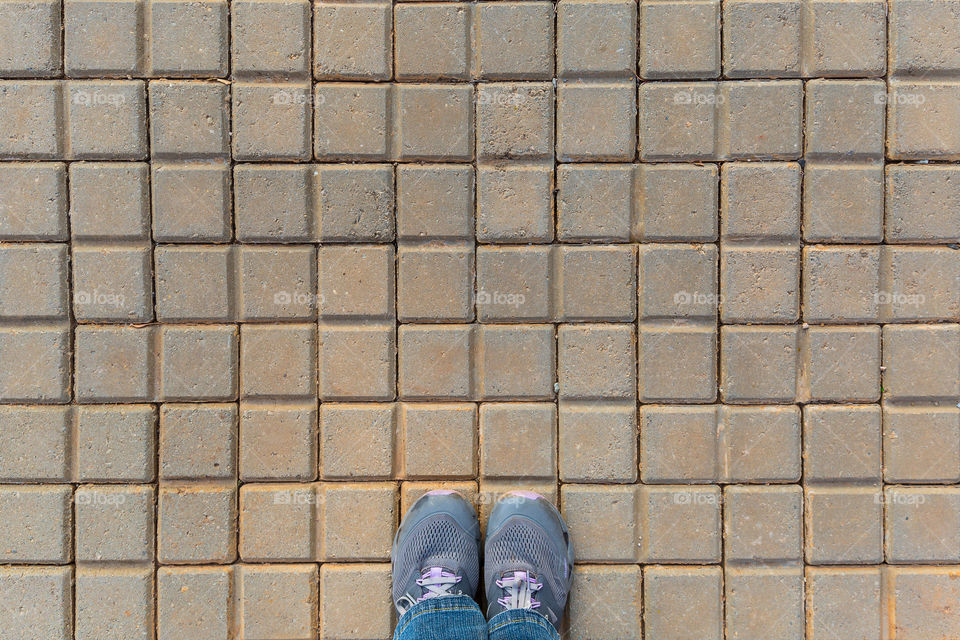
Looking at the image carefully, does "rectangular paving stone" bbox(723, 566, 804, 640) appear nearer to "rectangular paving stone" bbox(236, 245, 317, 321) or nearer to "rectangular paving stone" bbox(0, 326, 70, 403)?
"rectangular paving stone" bbox(236, 245, 317, 321)

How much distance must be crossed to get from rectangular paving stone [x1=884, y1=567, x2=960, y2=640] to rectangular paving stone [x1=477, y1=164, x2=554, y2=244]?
69.8 inches

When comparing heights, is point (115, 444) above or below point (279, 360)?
below

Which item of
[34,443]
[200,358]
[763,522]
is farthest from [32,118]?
[763,522]

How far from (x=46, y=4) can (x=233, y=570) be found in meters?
2.11

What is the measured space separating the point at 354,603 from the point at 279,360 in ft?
2.98

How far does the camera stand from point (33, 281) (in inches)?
79.6

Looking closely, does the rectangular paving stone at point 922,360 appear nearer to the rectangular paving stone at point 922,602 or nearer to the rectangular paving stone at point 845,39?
the rectangular paving stone at point 922,602

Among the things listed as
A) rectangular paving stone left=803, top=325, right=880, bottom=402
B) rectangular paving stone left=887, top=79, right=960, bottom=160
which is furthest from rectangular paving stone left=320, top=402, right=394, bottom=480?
rectangular paving stone left=887, top=79, right=960, bottom=160

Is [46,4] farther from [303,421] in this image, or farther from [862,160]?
[862,160]

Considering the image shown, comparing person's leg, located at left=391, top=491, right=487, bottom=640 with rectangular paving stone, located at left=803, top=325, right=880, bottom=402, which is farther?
rectangular paving stone, located at left=803, top=325, right=880, bottom=402

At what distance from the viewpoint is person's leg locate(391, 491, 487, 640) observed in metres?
1.91

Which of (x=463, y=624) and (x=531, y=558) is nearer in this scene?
(x=463, y=624)

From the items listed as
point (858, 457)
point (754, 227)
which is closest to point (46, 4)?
point (754, 227)

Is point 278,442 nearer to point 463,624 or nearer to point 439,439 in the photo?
point 439,439
